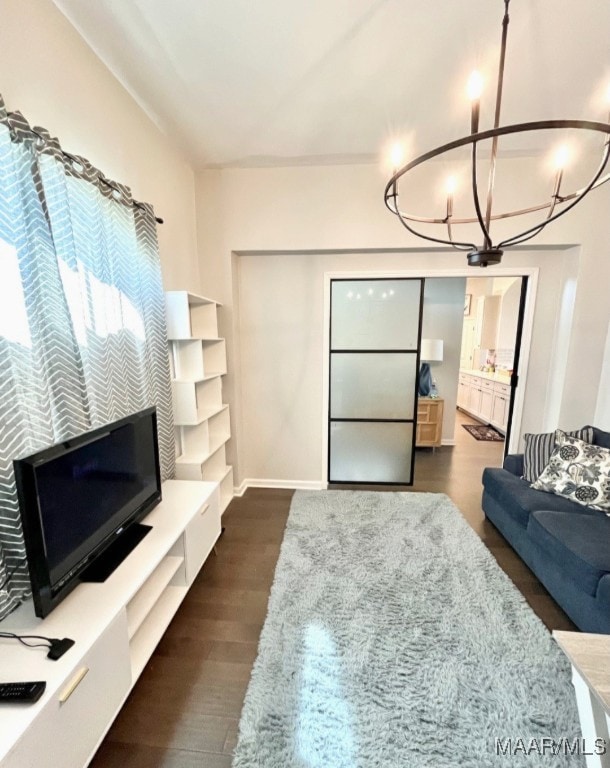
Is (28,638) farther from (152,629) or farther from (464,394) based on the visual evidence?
(464,394)

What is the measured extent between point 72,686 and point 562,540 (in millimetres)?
2307

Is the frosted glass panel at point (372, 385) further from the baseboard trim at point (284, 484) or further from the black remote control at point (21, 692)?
the black remote control at point (21, 692)

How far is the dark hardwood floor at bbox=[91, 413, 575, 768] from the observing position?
1267mm

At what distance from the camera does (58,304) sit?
4.73 feet

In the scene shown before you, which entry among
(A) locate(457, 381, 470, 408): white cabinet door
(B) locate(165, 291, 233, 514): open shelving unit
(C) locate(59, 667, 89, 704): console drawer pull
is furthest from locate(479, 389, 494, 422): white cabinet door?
(C) locate(59, 667, 89, 704): console drawer pull

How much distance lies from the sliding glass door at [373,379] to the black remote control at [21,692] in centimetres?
273

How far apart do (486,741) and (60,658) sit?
1.59 m

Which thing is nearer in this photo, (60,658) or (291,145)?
(60,658)

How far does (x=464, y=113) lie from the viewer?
2150mm

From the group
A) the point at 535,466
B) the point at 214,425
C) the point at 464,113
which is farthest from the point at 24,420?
the point at 535,466

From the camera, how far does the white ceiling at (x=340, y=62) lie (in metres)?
1.51

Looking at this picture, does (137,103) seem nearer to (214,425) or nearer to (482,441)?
(214,425)

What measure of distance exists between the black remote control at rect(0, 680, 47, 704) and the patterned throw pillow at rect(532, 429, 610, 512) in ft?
9.43

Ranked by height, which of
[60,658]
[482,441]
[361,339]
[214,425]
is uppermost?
[361,339]
